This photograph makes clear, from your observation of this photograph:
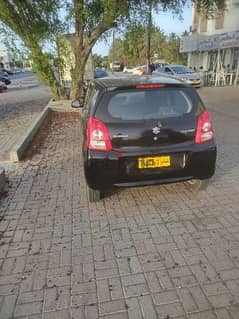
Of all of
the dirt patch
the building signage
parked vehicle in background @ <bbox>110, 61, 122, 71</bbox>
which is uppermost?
the building signage

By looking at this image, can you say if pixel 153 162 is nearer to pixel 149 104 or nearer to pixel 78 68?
pixel 149 104

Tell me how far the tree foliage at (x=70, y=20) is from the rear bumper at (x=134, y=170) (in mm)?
7870

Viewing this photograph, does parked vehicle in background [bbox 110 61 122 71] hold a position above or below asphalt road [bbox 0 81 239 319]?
below

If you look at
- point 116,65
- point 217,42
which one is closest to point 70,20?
point 217,42

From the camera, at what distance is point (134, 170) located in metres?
3.62

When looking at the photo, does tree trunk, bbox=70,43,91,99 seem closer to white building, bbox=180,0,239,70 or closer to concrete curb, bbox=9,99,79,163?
concrete curb, bbox=9,99,79,163

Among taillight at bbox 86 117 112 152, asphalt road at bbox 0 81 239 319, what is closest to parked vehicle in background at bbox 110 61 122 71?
asphalt road at bbox 0 81 239 319

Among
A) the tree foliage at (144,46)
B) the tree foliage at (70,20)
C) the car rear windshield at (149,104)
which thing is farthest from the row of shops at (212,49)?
the car rear windshield at (149,104)

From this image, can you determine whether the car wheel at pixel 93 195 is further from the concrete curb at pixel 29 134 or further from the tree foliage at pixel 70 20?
the tree foliage at pixel 70 20

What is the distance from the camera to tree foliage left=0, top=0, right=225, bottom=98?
10.5 m

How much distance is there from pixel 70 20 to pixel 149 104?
9.31m

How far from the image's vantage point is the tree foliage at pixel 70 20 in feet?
34.3

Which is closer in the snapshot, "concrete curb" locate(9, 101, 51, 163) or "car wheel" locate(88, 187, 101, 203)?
"car wheel" locate(88, 187, 101, 203)

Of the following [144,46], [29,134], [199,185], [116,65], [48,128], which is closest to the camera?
[199,185]
